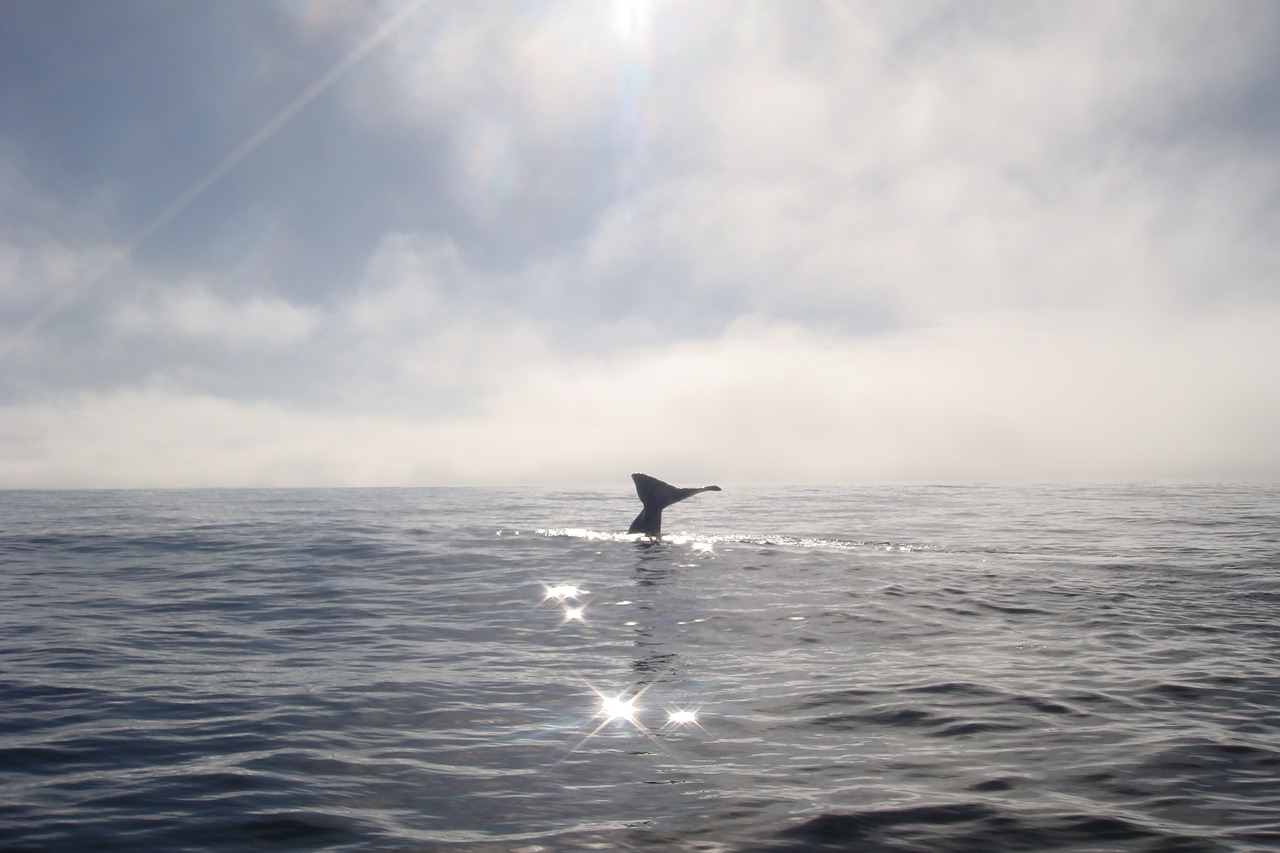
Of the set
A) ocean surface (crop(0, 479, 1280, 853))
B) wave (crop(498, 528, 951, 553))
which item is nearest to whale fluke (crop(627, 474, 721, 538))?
wave (crop(498, 528, 951, 553))

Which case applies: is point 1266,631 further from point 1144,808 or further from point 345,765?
point 345,765

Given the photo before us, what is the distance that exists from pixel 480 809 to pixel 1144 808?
5.35 meters

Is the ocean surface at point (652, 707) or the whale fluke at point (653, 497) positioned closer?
the ocean surface at point (652, 707)

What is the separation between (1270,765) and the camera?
691cm

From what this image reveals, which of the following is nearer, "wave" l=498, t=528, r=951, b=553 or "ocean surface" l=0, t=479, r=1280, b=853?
"ocean surface" l=0, t=479, r=1280, b=853

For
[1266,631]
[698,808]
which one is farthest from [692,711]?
[1266,631]

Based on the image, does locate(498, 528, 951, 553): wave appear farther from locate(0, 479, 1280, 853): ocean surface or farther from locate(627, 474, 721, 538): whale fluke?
locate(0, 479, 1280, 853): ocean surface

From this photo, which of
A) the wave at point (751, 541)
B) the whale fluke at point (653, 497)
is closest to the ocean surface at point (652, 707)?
the wave at point (751, 541)

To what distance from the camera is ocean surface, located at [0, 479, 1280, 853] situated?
6.01 m

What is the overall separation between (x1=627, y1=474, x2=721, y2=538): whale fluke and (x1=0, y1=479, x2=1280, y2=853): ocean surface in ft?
20.3

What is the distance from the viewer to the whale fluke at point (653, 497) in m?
26.5

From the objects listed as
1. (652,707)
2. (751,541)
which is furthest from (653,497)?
(652,707)

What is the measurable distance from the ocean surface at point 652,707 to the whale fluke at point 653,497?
20.3ft

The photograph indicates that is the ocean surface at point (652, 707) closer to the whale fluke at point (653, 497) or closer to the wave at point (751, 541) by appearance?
the wave at point (751, 541)
